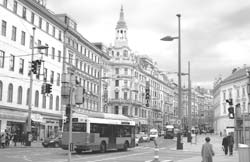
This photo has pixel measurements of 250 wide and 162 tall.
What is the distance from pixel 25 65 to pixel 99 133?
2433cm

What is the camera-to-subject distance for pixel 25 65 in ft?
174

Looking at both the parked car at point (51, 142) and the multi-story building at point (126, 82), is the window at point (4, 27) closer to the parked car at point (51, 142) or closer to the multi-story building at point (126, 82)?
the parked car at point (51, 142)

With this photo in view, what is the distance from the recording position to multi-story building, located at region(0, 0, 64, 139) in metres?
47.8

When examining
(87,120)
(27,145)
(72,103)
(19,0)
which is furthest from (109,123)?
→ (19,0)

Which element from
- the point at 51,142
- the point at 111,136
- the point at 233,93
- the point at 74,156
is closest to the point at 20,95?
the point at 51,142

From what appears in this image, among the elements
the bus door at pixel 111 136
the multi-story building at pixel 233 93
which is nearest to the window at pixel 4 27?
the bus door at pixel 111 136

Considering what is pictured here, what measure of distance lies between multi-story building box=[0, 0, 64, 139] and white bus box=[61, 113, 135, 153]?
10.9 metres

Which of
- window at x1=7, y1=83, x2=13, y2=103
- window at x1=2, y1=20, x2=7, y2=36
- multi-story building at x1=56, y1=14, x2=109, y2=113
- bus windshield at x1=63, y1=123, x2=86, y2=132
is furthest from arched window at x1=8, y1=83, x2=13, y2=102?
bus windshield at x1=63, y1=123, x2=86, y2=132

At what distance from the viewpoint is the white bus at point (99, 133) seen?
101 feet

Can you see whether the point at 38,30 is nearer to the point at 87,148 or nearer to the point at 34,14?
the point at 34,14

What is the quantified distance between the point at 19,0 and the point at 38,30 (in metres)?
6.53

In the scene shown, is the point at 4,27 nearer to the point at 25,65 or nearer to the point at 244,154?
the point at 25,65

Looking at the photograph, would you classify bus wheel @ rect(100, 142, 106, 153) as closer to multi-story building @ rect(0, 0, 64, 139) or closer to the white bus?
the white bus

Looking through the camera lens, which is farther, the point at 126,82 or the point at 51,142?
the point at 126,82
